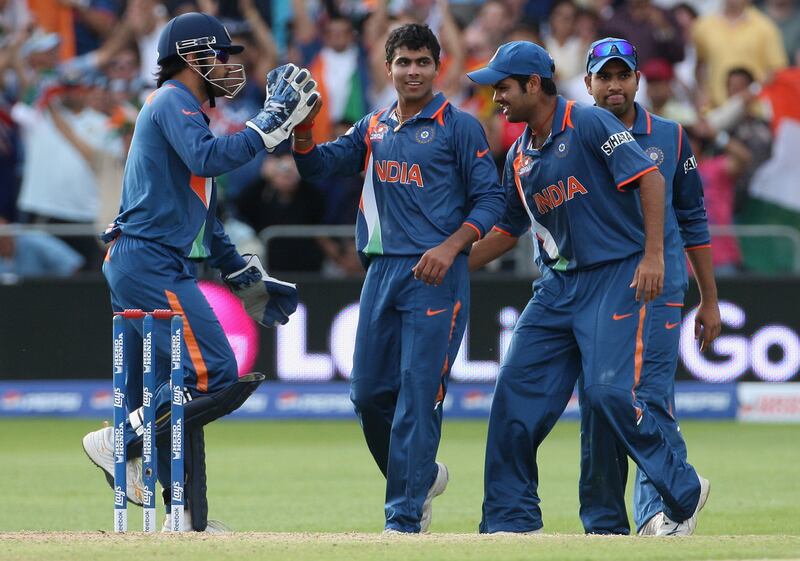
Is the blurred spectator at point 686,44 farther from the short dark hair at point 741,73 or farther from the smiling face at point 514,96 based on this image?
the smiling face at point 514,96

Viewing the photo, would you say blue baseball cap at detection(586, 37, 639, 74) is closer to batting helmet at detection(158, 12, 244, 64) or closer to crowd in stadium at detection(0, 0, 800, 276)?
batting helmet at detection(158, 12, 244, 64)

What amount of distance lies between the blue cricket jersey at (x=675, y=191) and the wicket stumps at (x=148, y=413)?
257 cm

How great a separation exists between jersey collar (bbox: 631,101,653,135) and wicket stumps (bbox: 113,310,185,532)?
8.73 feet

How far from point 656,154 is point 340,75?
8.55 metres

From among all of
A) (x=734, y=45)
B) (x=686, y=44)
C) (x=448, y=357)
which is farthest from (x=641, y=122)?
(x=686, y=44)

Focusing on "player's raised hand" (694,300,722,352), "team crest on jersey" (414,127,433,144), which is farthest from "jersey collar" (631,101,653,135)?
"team crest on jersey" (414,127,433,144)

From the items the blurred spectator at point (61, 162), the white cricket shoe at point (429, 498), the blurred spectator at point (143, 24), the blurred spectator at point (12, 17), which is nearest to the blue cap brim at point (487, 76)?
the white cricket shoe at point (429, 498)

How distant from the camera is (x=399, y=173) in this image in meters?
7.54

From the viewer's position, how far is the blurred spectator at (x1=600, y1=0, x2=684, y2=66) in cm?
1600

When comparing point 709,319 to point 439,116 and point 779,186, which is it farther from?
point 779,186

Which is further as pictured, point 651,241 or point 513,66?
point 513,66

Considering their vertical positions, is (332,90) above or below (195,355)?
above

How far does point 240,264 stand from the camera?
7965 millimetres

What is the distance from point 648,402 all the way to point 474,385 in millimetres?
7257
